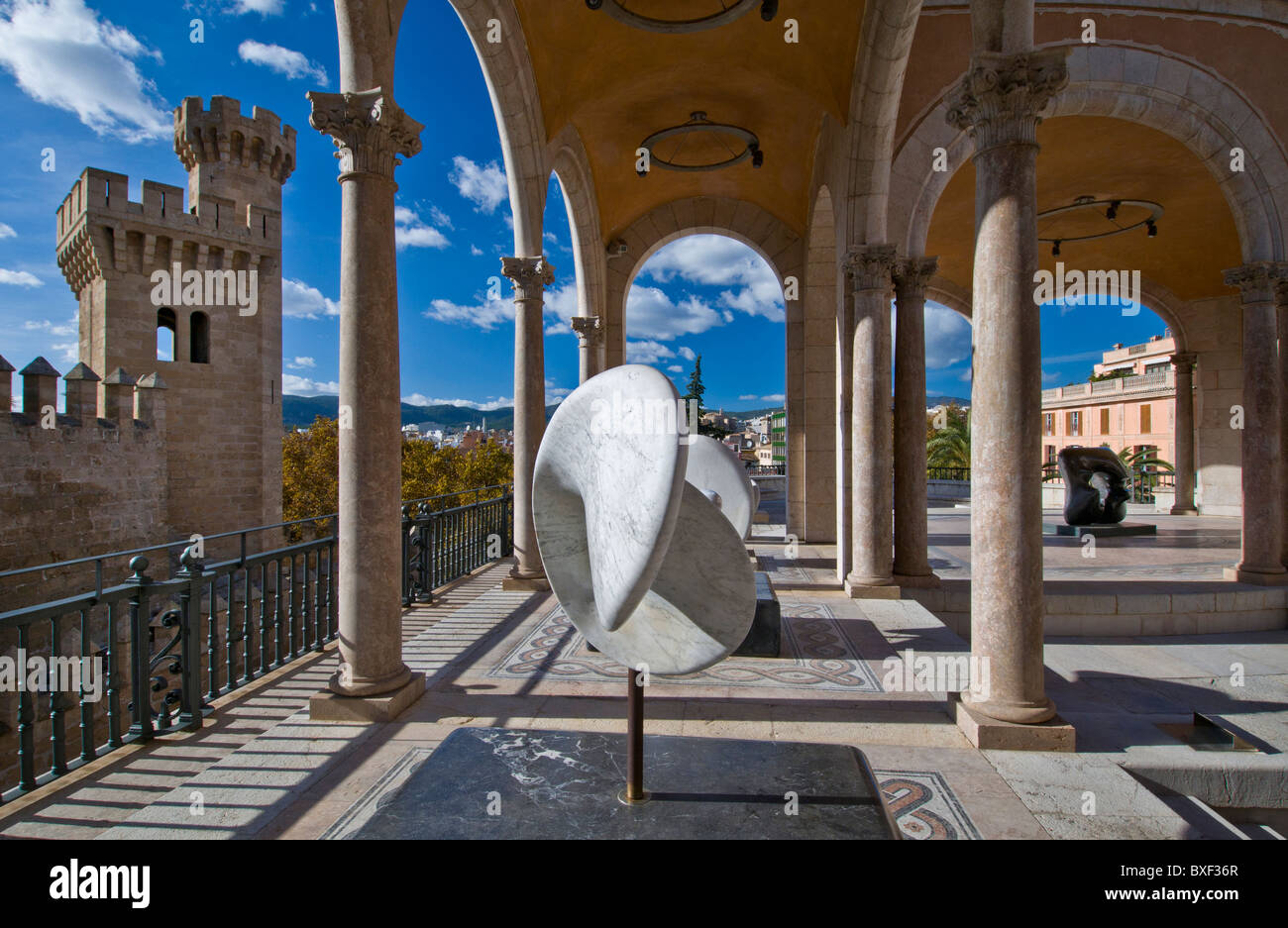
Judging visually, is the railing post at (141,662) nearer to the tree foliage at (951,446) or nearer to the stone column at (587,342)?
the stone column at (587,342)

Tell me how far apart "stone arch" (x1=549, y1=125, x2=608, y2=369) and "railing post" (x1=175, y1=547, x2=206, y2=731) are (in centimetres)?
796

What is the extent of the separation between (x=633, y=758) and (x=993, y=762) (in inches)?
94.4

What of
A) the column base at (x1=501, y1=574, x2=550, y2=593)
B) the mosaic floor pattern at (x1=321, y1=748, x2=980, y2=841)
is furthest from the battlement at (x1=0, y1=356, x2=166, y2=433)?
the mosaic floor pattern at (x1=321, y1=748, x2=980, y2=841)

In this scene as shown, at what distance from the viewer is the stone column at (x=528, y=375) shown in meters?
7.57

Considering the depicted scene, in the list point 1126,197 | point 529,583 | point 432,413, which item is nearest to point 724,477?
point 529,583

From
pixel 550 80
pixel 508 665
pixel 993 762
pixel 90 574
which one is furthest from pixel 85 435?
pixel 993 762

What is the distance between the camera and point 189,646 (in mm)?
3943

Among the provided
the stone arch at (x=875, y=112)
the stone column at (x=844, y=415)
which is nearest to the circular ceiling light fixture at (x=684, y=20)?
the stone arch at (x=875, y=112)

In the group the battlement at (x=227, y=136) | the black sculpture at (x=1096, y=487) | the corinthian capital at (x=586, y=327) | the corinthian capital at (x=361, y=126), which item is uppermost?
the battlement at (x=227, y=136)

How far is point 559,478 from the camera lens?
2.15 meters

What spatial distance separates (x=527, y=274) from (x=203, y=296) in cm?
1882

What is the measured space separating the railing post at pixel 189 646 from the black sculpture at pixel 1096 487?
1403 centimetres

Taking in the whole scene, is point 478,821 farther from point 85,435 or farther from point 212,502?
point 212,502
